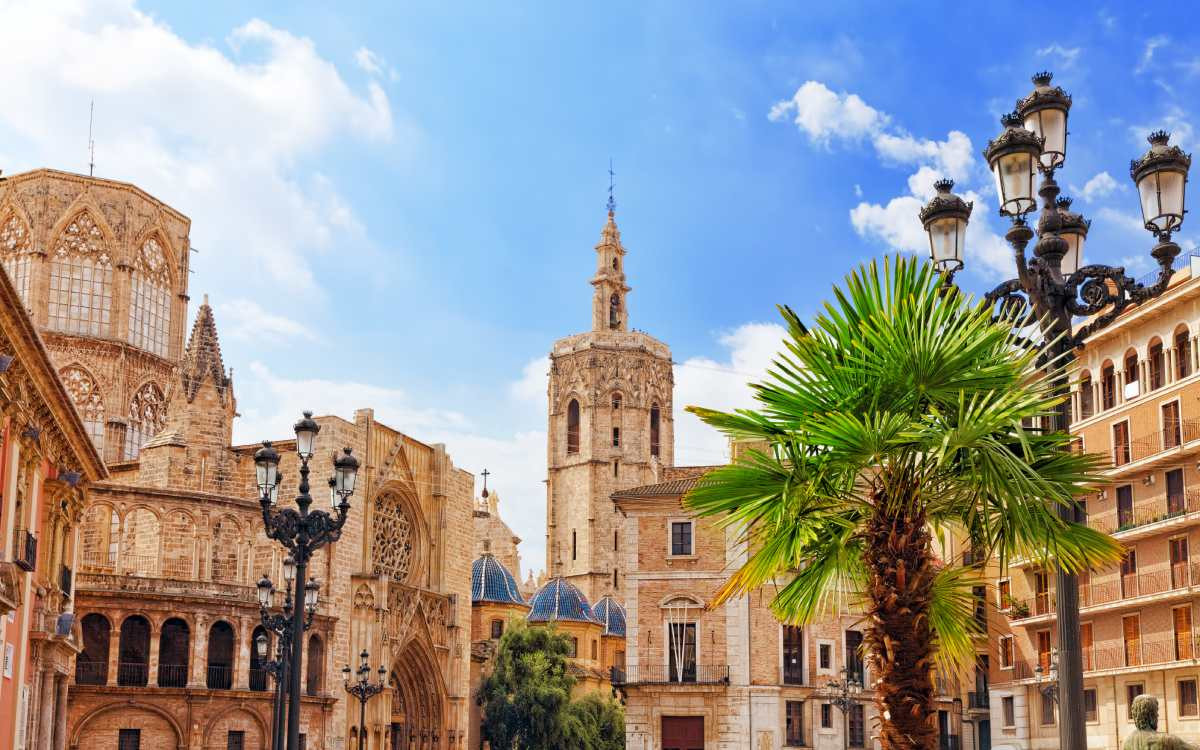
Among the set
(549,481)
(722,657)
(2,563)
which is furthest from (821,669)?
(549,481)

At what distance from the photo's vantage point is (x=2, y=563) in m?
22.2

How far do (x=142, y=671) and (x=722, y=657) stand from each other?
724 inches

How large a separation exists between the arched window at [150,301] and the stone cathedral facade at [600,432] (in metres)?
36.1

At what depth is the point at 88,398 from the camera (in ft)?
199

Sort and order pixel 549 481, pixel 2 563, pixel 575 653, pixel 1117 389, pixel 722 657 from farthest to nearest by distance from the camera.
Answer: pixel 549 481
pixel 575 653
pixel 722 657
pixel 1117 389
pixel 2 563

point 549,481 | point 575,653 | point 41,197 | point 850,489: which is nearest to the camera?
point 850,489

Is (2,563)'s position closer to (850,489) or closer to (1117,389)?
(850,489)

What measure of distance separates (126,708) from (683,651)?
17487 millimetres

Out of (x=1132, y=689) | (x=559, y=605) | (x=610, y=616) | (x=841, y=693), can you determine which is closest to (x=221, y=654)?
(x=841, y=693)

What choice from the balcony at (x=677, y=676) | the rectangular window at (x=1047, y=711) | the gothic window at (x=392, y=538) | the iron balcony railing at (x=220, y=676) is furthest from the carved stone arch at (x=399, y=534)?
the rectangular window at (x=1047, y=711)

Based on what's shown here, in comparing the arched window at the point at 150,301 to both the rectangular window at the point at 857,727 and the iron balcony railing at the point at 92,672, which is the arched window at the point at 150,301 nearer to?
the iron balcony railing at the point at 92,672

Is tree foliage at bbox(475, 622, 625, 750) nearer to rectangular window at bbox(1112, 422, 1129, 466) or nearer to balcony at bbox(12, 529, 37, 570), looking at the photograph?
rectangular window at bbox(1112, 422, 1129, 466)

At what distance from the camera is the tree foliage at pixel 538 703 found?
57.9 meters

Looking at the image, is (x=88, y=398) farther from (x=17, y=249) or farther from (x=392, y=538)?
(x=392, y=538)
